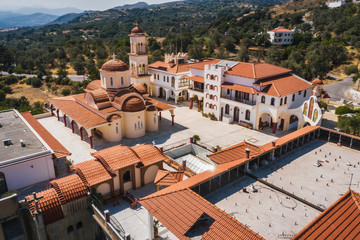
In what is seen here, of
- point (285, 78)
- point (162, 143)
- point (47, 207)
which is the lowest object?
point (162, 143)

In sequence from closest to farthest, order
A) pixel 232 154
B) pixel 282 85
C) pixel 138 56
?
pixel 232 154
pixel 282 85
pixel 138 56

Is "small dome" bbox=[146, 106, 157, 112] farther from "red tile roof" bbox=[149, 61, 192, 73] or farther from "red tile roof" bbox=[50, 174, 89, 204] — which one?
"red tile roof" bbox=[50, 174, 89, 204]

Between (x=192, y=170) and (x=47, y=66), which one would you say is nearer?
(x=192, y=170)

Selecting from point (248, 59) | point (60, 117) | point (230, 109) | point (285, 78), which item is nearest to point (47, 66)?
point (60, 117)

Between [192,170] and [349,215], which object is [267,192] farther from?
[192,170]

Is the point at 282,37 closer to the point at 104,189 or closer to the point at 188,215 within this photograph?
the point at 104,189

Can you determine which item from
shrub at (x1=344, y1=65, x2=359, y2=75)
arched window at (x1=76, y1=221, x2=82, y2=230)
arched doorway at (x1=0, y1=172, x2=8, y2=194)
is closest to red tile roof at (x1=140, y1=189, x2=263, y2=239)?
arched window at (x1=76, y1=221, x2=82, y2=230)

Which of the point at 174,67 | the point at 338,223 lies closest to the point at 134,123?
the point at 174,67
